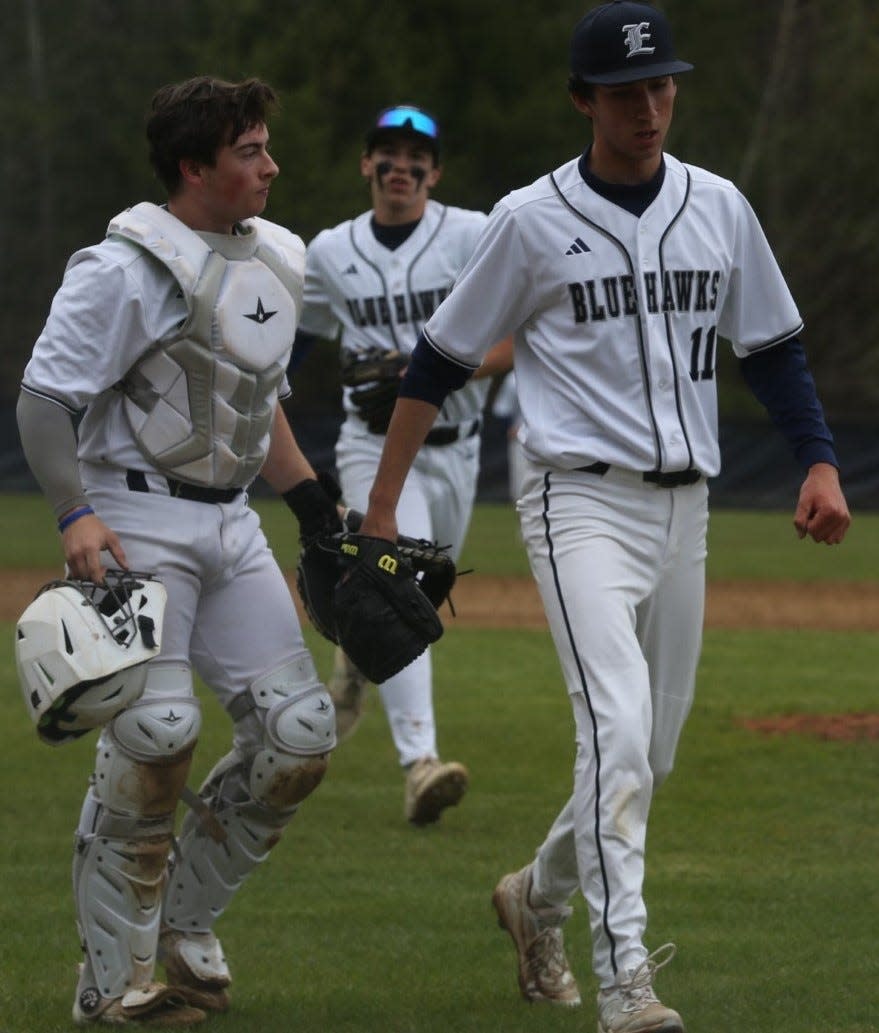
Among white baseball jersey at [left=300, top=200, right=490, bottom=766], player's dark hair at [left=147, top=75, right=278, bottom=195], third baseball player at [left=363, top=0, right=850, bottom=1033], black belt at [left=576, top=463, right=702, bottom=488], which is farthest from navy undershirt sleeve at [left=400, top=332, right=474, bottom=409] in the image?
white baseball jersey at [left=300, top=200, right=490, bottom=766]

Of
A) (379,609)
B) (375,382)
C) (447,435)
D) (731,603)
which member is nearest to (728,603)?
(731,603)

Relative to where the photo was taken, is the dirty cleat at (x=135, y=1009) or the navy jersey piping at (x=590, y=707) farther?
the dirty cleat at (x=135, y=1009)

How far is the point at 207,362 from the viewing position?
461 centimetres

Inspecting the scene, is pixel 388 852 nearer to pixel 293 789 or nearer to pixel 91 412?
pixel 293 789

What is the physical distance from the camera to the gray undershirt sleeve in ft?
14.5

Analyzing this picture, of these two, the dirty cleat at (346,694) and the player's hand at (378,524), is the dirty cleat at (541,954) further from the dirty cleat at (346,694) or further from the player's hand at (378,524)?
the dirty cleat at (346,694)

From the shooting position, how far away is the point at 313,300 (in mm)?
7844

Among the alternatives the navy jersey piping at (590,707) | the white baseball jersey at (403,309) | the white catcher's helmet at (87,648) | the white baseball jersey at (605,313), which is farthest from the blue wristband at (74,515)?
the white baseball jersey at (403,309)

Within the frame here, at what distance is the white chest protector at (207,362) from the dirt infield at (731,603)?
958 cm

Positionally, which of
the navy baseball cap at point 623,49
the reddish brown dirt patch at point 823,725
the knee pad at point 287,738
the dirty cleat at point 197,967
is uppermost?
the navy baseball cap at point 623,49

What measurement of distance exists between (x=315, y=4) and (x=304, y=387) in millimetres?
7688

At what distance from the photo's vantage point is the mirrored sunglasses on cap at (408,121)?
7398 mm

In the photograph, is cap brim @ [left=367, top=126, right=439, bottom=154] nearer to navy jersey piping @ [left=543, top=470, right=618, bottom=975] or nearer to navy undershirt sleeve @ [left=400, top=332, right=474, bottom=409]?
navy undershirt sleeve @ [left=400, top=332, right=474, bottom=409]

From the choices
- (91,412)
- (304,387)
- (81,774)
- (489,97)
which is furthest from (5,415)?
(91,412)
